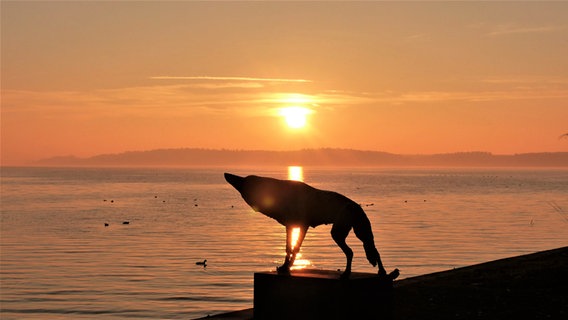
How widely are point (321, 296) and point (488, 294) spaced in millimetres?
7847

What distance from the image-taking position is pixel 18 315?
34.1m

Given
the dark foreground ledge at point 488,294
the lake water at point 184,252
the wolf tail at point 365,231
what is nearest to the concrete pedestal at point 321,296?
the dark foreground ledge at point 488,294

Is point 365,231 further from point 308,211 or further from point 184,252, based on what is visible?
point 184,252

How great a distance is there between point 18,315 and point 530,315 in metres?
21.2

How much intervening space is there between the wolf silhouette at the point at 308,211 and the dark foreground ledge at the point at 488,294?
1.31 metres

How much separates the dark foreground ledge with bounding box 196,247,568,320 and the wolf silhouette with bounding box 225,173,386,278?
51.5 inches

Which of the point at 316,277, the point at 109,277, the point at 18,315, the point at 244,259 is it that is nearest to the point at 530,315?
the point at 316,277

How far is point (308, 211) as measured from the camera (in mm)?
17438

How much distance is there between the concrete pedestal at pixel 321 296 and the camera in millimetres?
16859

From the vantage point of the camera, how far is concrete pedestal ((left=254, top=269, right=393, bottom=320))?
1686cm

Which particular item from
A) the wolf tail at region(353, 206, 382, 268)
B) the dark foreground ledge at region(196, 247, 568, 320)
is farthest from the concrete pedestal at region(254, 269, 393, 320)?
the wolf tail at region(353, 206, 382, 268)

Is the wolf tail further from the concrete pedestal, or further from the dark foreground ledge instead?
the dark foreground ledge

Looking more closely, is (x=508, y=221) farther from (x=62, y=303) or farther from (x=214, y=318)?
(x=214, y=318)

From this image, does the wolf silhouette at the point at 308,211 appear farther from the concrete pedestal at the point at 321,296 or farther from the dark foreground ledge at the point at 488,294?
the dark foreground ledge at the point at 488,294
